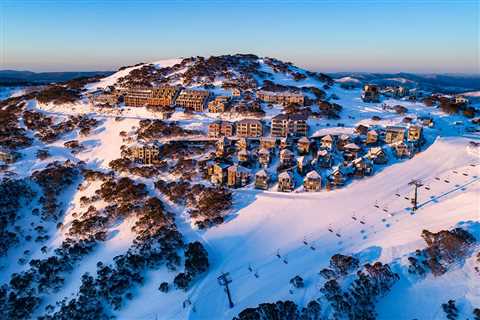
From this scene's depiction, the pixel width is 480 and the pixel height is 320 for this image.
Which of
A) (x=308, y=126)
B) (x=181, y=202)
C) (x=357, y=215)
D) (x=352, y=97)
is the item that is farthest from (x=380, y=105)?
(x=181, y=202)

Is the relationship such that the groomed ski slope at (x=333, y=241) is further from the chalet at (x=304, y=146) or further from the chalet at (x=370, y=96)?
the chalet at (x=370, y=96)

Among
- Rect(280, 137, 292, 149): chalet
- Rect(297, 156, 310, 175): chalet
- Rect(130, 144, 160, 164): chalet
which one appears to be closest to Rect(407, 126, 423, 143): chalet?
Rect(280, 137, 292, 149): chalet

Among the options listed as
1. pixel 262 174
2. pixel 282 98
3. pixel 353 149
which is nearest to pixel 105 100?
pixel 282 98

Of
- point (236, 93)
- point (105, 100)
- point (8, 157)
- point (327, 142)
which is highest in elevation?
point (236, 93)

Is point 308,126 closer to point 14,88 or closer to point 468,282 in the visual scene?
point 468,282

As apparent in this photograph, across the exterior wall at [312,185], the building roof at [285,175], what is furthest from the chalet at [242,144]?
the exterior wall at [312,185]

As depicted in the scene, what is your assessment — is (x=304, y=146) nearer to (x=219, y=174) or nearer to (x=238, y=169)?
(x=238, y=169)
